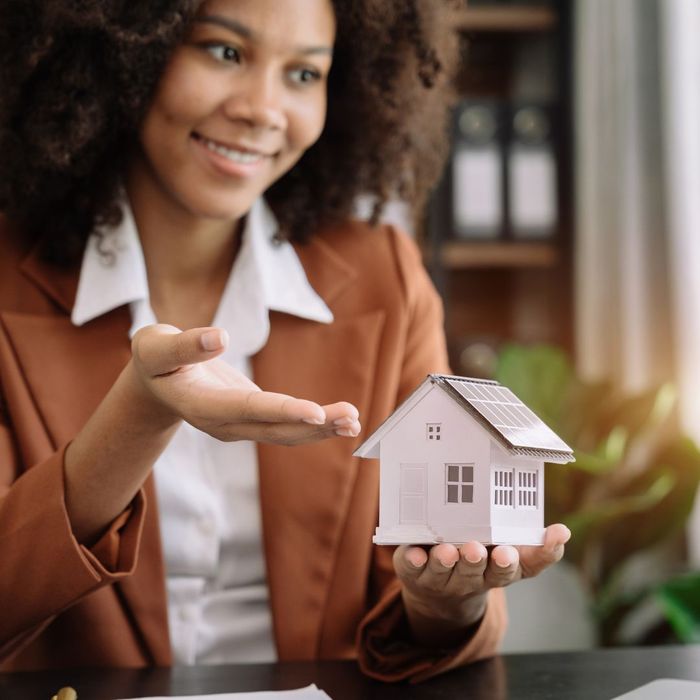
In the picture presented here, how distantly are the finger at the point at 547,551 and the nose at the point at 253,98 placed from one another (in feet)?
1.74

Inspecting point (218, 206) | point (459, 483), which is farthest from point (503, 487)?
point (218, 206)

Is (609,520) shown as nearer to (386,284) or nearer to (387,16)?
(386,284)

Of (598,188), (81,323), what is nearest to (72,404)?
(81,323)

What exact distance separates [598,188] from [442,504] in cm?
160

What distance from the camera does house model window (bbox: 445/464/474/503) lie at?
31.2 inches

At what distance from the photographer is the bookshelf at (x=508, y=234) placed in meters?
2.35

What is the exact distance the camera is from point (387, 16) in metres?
1.26

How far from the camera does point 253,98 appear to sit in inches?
43.1

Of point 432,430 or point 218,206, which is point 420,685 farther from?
point 218,206

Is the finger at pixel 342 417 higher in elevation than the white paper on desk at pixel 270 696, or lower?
higher

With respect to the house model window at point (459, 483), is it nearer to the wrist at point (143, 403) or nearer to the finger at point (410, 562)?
the finger at point (410, 562)

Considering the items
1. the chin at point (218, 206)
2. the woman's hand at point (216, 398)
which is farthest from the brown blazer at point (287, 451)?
the woman's hand at point (216, 398)

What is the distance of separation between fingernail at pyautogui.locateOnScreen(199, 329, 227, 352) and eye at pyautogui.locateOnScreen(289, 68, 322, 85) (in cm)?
51

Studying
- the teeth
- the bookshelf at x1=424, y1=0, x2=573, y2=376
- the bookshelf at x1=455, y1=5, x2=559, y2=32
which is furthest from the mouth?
the bookshelf at x1=455, y1=5, x2=559, y2=32
